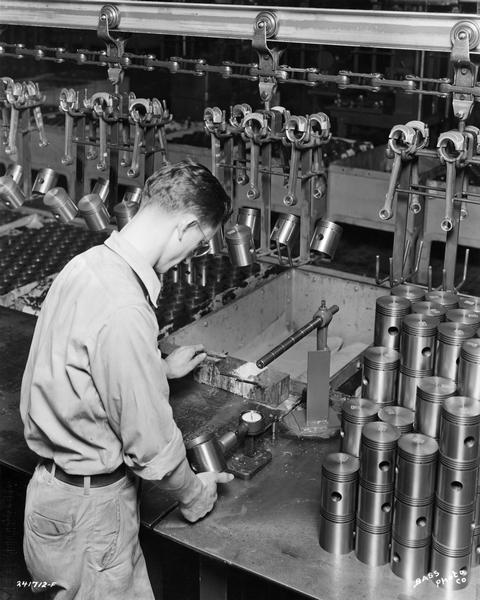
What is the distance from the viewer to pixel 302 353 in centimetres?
362

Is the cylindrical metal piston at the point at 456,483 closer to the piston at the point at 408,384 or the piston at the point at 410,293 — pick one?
the piston at the point at 408,384

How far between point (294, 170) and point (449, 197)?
658 millimetres

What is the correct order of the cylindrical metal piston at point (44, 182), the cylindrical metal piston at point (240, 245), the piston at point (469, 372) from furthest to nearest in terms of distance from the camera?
the cylindrical metal piston at point (44, 182), the cylindrical metal piston at point (240, 245), the piston at point (469, 372)

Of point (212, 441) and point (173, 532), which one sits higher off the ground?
point (212, 441)

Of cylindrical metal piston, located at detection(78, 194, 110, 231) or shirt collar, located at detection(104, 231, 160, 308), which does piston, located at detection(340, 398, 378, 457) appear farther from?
cylindrical metal piston, located at detection(78, 194, 110, 231)

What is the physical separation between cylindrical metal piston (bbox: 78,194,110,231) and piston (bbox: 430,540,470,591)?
2.05 m

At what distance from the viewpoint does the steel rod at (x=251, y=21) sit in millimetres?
2393

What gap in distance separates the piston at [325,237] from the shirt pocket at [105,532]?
58.6 inches

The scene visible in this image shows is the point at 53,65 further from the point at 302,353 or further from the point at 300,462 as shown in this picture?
the point at 300,462

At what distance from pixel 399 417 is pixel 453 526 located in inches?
10.4

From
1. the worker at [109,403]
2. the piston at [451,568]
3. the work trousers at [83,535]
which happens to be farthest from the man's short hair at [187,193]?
the piston at [451,568]

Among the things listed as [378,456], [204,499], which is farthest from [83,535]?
[378,456]

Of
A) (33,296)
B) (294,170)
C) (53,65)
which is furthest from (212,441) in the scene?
(53,65)

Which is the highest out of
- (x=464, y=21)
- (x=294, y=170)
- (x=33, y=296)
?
(x=464, y=21)
